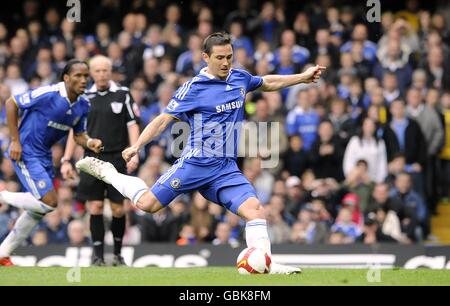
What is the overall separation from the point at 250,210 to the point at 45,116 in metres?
3.27

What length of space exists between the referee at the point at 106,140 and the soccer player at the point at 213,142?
222cm

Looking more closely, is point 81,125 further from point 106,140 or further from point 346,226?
point 346,226

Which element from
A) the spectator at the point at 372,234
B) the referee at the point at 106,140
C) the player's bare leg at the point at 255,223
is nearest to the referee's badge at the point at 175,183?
the player's bare leg at the point at 255,223

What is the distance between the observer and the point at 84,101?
12.6m

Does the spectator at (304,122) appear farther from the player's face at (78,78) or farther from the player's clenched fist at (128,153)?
the player's clenched fist at (128,153)

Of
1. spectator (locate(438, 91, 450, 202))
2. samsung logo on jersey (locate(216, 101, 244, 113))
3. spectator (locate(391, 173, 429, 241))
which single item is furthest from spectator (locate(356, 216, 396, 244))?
samsung logo on jersey (locate(216, 101, 244, 113))

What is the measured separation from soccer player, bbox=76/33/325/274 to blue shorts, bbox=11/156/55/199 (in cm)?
189

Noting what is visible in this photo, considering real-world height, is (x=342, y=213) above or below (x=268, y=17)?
below

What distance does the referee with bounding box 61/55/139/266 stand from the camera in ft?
42.8

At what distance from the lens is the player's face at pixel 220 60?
34.7 ft

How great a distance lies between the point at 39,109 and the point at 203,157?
272 cm

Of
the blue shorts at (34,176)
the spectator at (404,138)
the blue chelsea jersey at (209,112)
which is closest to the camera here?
the blue chelsea jersey at (209,112)
